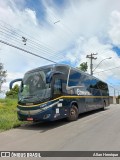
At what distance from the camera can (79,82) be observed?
56.9ft

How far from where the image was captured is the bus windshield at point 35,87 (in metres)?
13.0

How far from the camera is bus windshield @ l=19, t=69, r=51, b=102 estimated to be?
13.0 meters

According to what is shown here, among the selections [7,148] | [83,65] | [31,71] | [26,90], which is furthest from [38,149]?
[83,65]

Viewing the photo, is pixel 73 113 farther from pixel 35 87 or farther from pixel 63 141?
pixel 63 141

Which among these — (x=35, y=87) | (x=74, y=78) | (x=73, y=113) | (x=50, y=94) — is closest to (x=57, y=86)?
(x=50, y=94)

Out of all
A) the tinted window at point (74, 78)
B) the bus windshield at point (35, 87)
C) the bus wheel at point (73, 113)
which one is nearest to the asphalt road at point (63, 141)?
the bus windshield at point (35, 87)

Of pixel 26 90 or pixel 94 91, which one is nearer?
pixel 26 90

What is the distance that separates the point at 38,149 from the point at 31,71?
675 cm

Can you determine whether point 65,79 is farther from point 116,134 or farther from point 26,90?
point 116,134

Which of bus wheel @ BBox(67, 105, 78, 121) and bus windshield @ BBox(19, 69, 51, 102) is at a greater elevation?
bus windshield @ BBox(19, 69, 51, 102)

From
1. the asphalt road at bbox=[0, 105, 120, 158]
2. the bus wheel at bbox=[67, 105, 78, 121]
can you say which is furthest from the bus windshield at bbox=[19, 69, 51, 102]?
the bus wheel at bbox=[67, 105, 78, 121]

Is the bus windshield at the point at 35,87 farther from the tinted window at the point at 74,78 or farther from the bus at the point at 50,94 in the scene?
the tinted window at the point at 74,78

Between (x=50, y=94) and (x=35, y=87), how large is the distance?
0.88 meters

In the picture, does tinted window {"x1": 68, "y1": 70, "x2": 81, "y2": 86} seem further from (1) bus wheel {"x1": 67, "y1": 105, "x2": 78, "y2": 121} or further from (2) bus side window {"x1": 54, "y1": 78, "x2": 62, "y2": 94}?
(1) bus wheel {"x1": 67, "y1": 105, "x2": 78, "y2": 121}
